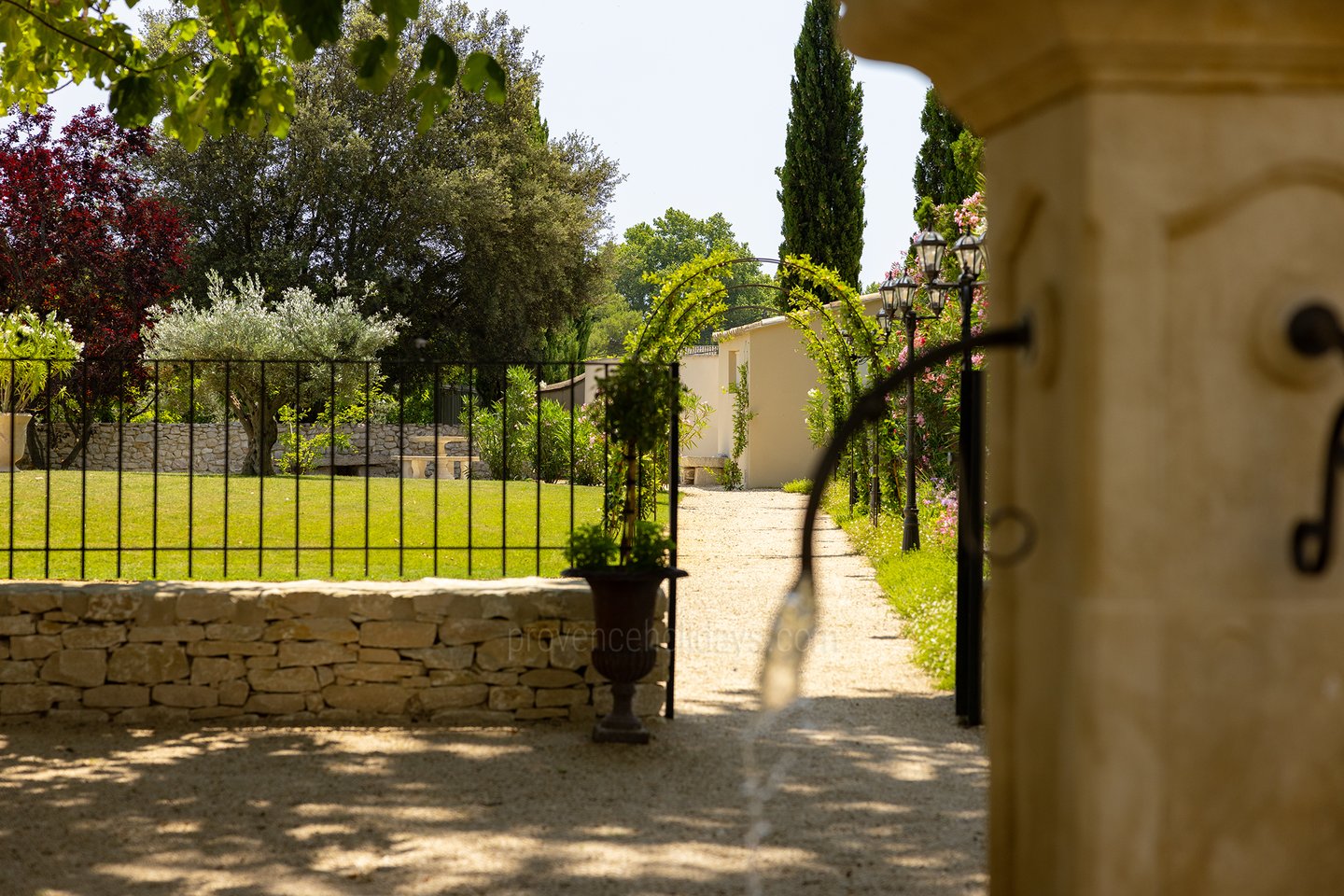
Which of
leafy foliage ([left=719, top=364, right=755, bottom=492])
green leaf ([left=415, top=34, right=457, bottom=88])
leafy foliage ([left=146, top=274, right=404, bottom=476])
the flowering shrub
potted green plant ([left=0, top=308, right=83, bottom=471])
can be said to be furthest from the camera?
leafy foliage ([left=719, top=364, right=755, bottom=492])

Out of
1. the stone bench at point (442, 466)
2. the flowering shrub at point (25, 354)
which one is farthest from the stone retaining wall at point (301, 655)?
the stone bench at point (442, 466)

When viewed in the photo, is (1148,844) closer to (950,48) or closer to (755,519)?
(950,48)

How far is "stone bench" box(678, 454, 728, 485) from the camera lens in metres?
A: 27.3

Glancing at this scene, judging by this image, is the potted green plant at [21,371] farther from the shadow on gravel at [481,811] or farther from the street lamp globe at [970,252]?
the street lamp globe at [970,252]

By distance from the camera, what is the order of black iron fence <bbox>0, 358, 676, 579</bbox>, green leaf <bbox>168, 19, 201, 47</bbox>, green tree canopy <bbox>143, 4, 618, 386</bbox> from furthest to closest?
green tree canopy <bbox>143, 4, 618, 386</bbox> → black iron fence <bbox>0, 358, 676, 579</bbox> → green leaf <bbox>168, 19, 201, 47</bbox>

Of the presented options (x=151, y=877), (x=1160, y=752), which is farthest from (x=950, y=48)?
(x=151, y=877)

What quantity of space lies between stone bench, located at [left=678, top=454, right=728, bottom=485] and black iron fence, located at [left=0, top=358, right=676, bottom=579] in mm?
3447

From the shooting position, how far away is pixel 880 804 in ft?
16.1

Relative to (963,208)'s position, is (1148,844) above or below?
below

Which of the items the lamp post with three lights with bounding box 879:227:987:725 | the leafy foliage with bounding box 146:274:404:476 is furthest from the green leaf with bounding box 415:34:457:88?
the leafy foliage with bounding box 146:274:404:476

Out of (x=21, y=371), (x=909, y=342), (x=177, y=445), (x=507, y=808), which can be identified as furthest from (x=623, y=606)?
(x=177, y=445)

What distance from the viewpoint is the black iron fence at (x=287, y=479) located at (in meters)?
7.53

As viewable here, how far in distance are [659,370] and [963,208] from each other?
7.65 m

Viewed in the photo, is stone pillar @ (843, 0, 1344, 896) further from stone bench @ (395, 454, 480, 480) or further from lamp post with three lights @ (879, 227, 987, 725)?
stone bench @ (395, 454, 480, 480)
